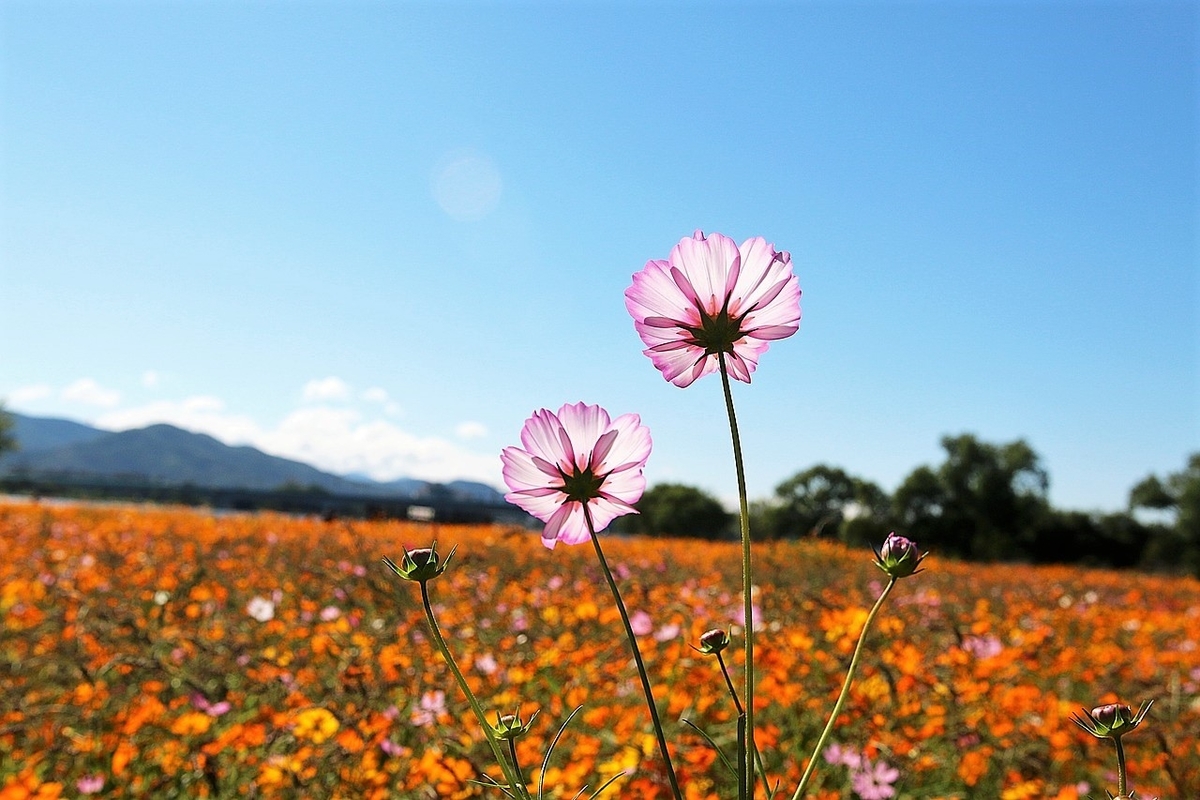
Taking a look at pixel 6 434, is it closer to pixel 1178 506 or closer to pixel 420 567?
pixel 420 567

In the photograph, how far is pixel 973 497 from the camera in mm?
35531

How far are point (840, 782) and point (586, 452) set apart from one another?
186cm

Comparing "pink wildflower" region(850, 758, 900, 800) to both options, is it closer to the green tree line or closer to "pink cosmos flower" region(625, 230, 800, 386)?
"pink cosmos flower" region(625, 230, 800, 386)

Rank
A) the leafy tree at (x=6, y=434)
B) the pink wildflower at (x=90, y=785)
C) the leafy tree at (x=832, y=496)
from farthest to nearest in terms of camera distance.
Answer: the leafy tree at (x=6, y=434)
the leafy tree at (x=832, y=496)
the pink wildflower at (x=90, y=785)

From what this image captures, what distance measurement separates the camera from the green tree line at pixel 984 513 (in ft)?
97.3

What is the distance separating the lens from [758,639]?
2617 millimetres

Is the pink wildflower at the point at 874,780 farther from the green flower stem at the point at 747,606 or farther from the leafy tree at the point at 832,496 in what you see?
the leafy tree at the point at 832,496

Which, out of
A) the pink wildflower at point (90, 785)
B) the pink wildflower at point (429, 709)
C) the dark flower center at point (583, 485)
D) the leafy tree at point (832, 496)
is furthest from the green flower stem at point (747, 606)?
the leafy tree at point (832, 496)

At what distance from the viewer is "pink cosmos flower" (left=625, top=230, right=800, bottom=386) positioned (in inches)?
26.1

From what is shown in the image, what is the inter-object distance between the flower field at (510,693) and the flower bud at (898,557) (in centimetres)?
36

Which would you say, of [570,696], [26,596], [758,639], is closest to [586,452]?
[570,696]

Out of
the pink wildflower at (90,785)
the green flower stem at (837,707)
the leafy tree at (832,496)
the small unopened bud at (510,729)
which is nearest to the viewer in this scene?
the green flower stem at (837,707)

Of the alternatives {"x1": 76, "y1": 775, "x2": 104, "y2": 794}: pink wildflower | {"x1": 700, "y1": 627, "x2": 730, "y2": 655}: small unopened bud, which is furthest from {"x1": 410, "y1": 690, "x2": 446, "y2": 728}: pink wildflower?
{"x1": 700, "y1": 627, "x2": 730, "y2": 655}: small unopened bud

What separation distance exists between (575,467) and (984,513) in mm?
38052
